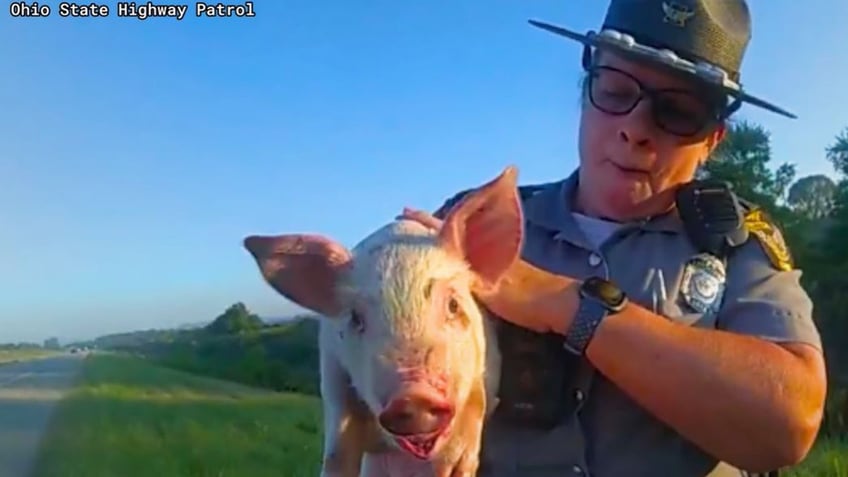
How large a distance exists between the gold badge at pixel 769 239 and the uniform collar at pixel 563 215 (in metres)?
0.19

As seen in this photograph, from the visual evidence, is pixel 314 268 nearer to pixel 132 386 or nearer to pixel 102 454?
pixel 102 454

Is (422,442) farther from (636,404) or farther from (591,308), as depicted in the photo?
(636,404)

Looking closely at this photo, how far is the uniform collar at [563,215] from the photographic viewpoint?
9.07 ft

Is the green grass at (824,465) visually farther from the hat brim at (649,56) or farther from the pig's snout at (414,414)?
the pig's snout at (414,414)

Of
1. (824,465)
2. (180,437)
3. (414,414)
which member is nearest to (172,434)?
(180,437)

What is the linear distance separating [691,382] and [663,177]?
70 cm

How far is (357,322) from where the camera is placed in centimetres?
228

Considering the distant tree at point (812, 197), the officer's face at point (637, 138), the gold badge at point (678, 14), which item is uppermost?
the distant tree at point (812, 197)

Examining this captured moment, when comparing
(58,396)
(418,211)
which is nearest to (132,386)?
(58,396)

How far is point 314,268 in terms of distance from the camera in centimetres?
241

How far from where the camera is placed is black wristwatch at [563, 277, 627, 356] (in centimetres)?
232

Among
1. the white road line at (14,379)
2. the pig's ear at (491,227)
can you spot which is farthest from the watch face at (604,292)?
the white road line at (14,379)

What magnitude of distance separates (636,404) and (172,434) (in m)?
13.0

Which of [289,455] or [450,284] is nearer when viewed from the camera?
[450,284]
